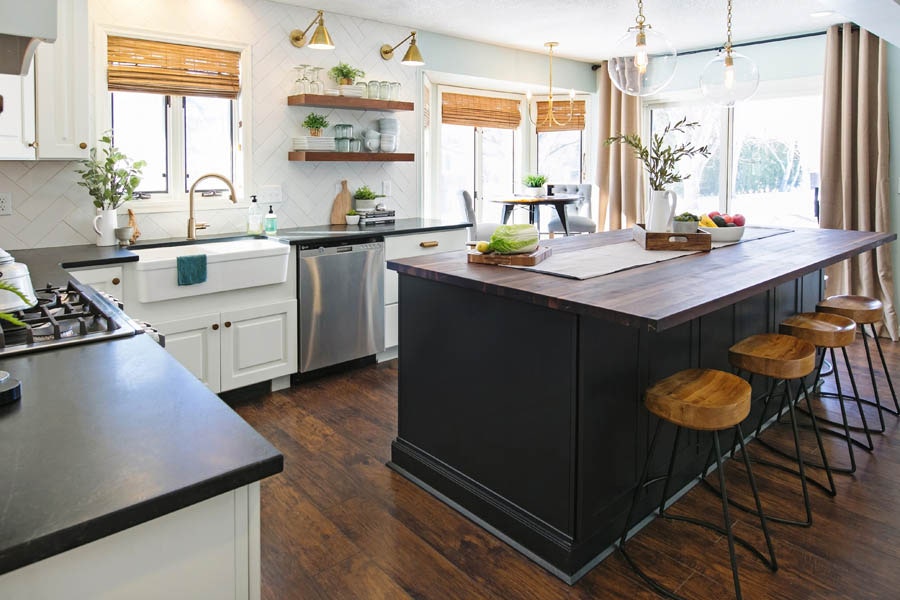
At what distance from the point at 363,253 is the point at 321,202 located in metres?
0.78

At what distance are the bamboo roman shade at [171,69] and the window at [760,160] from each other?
12.8 feet

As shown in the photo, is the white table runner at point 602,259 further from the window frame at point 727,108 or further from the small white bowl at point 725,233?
the window frame at point 727,108

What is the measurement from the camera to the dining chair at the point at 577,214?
6.64 metres

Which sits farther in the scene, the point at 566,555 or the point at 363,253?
the point at 363,253

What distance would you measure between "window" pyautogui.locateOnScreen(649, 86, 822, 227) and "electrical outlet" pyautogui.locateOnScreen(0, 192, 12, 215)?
16.4 ft

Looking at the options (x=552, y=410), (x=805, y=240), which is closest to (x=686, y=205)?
(x=805, y=240)

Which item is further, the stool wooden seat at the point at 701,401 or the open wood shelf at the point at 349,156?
the open wood shelf at the point at 349,156

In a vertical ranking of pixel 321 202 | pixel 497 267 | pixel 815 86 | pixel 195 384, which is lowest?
pixel 195 384

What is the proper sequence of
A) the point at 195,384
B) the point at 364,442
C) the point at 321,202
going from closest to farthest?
the point at 195,384 → the point at 364,442 → the point at 321,202

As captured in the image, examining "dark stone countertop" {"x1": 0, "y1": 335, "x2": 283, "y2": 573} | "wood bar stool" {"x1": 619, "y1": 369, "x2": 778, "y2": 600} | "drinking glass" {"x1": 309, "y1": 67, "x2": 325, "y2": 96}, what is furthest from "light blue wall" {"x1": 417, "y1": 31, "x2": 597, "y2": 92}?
"dark stone countertop" {"x1": 0, "y1": 335, "x2": 283, "y2": 573}

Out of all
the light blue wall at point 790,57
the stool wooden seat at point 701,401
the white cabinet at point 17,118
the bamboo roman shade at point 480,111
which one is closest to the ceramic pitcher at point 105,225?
the white cabinet at point 17,118

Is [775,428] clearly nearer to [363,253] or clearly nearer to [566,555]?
[566,555]

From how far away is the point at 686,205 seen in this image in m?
6.73

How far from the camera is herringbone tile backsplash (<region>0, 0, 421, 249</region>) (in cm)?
365
